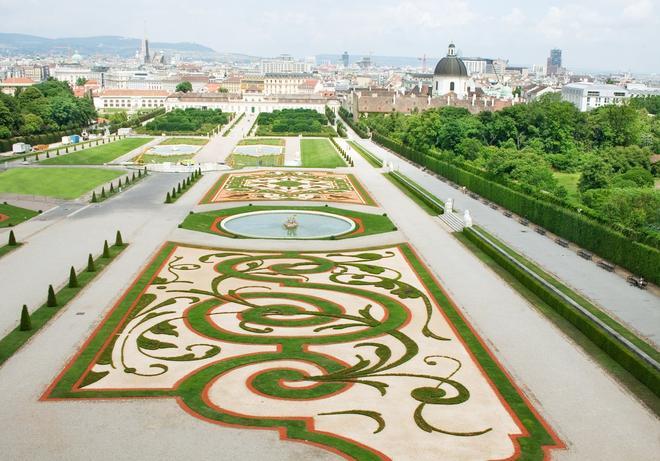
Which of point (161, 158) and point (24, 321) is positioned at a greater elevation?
point (161, 158)

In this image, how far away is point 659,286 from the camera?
30922 mm

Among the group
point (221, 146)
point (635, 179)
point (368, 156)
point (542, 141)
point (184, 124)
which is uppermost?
point (542, 141)

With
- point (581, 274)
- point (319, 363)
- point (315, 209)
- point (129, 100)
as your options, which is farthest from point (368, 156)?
point (129, 100)

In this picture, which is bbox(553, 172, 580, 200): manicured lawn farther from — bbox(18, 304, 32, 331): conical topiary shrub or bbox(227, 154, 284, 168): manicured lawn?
bbox(18, 304, 32, 331): conical topiary shrub

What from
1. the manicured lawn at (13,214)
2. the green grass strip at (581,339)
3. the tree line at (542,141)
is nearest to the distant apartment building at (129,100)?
the tree line at (542,141)

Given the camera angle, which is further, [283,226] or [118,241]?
[283,226]

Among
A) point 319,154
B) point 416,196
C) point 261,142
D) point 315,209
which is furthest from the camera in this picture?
point 261,142

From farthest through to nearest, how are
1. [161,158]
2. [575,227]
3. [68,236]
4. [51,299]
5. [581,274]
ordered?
[161,158]
[68,236]
[575,227]
[581,274]
[51,299]

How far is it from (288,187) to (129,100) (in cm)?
13868

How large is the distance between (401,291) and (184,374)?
1168cm

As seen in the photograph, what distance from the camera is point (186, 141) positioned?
100625 millimetres

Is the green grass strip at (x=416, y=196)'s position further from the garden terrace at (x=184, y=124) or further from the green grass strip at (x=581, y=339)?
the garden terrace at (x=184, y=124)

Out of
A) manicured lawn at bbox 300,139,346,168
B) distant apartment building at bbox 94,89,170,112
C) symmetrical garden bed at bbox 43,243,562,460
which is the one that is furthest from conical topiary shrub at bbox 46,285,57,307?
distant apartment building at bbox 94,89,170,112

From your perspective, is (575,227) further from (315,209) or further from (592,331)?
(315,209)
